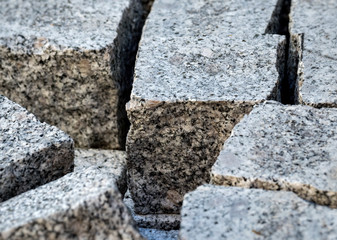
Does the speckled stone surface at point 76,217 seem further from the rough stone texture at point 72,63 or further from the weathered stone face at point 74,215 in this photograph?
the rough stone texture at point 72,63

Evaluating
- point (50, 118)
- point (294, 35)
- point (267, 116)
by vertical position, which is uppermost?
point (294, 35)

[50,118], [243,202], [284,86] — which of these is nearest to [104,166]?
[50,118]

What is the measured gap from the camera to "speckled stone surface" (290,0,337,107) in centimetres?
218

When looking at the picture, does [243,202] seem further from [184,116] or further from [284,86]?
[284,86]

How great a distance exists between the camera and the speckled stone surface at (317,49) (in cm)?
218

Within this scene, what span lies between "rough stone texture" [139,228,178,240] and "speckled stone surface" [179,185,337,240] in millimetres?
547

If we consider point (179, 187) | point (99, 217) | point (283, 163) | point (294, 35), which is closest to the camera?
point (99, 217)

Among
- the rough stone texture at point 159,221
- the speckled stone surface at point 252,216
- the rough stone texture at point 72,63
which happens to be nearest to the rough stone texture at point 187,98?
the rough stone texture at point 159,221

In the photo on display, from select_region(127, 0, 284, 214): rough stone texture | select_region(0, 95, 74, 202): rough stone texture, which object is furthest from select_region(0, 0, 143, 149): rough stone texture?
select_region(0, 95, 74, 202): rough stone texture

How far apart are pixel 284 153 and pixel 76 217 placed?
0.64 m

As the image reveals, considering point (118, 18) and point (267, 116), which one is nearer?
point (267, 116)

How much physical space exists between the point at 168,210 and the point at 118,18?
820mm

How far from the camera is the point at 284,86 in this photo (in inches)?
101

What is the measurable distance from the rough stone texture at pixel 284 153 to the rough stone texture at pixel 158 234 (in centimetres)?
51
